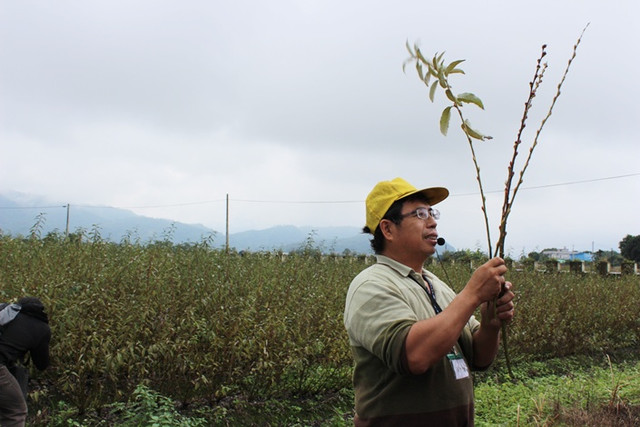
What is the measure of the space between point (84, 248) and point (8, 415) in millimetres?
3096

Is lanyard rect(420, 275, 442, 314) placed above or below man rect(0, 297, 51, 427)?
above

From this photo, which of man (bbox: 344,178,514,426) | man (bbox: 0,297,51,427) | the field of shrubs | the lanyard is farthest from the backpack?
the lanyard

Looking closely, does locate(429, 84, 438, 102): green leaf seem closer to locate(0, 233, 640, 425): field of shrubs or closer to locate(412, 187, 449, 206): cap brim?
locate(412, 187, 449, 206): cap brim

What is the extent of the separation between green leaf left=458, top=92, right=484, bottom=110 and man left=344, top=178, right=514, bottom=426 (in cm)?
34

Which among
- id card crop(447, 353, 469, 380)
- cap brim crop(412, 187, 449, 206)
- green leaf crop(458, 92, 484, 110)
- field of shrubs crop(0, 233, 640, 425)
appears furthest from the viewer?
field of shrubs crop(0, 233, 640, 425)

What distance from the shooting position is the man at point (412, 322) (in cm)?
143

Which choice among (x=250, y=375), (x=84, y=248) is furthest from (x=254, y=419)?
(x=84, y=248)

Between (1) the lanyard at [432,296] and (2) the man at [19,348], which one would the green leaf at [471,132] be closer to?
(1) the lanyard at [432,296]

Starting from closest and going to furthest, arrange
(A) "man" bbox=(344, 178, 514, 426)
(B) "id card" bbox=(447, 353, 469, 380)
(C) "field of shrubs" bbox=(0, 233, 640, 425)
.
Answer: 1. (A) "man" bbox=(344, 178, 514, 426)
2. (B) "id card" bbox=(447, 353, 469, 380)
3. (C) "field of shrubs" bbox=(0, 233, 640, 425)

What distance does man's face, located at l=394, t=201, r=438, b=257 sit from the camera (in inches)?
68.4

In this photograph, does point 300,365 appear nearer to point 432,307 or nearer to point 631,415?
point 631,415

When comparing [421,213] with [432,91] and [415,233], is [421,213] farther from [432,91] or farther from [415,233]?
[432,91]

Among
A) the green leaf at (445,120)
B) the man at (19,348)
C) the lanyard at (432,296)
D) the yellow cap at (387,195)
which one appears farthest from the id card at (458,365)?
the man at (19,348)

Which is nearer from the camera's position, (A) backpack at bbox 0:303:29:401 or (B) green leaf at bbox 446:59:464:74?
(B) green leaf at bbox 446:59:464:74
